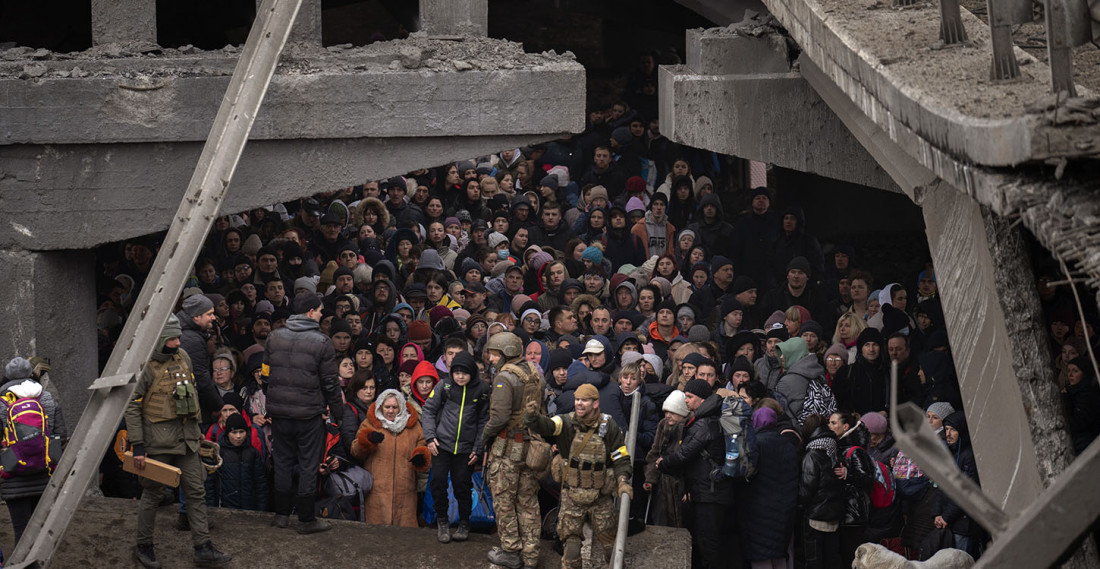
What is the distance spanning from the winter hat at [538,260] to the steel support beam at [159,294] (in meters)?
4.92

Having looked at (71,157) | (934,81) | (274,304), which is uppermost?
(934,81)

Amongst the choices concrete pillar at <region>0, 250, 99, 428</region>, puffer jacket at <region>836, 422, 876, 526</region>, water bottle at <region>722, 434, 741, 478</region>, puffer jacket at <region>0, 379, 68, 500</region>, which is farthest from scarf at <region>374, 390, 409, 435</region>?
puffer jacket at <region>836, 422, 876, 526</region>

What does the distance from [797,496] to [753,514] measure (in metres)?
0.32

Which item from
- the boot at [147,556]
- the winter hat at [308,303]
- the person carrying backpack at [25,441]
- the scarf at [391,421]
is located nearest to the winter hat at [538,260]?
the scarf at [391,421]

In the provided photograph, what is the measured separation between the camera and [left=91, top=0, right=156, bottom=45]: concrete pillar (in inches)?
409

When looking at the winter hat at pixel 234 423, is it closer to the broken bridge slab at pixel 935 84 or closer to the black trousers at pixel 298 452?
the black trousers at pixel 298 452

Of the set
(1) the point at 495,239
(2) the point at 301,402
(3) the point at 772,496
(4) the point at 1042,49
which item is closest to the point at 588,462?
(3) the point at 772,496

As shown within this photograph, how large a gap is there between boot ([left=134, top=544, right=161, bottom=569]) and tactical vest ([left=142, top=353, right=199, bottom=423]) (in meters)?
0.88

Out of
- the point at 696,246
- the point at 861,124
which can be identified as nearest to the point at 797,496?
the point at 861,124

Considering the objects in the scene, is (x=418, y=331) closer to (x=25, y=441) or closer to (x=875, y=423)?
(x=25, y=441)

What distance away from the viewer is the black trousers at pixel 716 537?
30.0 ft

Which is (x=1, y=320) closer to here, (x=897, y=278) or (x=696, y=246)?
(x=696, y=246)

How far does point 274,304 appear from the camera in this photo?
1218cm

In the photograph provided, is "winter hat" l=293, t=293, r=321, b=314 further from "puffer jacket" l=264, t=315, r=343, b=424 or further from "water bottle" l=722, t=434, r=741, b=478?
"water bottle" l=722, t=434, r=741, b=478
